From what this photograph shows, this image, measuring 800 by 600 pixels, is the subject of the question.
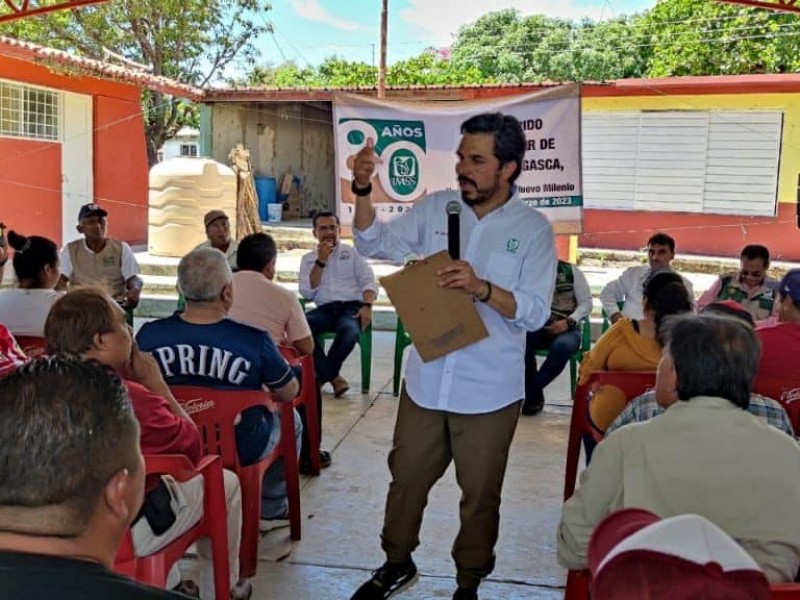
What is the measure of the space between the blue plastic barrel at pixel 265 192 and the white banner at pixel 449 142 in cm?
1041

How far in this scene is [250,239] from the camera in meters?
4.29

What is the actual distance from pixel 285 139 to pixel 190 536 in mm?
16003

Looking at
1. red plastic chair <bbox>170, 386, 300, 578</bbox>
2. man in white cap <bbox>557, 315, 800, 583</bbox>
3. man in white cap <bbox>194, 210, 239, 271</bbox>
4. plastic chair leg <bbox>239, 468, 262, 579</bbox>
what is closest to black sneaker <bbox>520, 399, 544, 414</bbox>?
man in white cap <bbox>194, 210, 239, 271</bbox>

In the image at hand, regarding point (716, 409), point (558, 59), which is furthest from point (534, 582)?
point (558, 59)

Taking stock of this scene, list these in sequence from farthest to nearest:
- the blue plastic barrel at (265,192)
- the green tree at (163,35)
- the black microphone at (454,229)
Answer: the blue plastic barrel at (265,192)
the green tree at (163,35)
the black microphone at (454,229)

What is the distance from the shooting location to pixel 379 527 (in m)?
3.58

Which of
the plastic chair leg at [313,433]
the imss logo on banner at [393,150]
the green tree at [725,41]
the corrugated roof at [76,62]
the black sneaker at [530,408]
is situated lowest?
the black sneaker at [530,408]

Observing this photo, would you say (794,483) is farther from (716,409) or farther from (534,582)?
(534,582)

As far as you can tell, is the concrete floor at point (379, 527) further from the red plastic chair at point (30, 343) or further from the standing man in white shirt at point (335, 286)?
the red plastic chair at point (30, 343)

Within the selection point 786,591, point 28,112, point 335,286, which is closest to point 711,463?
point 786,591

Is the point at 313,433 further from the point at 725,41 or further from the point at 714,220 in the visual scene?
the point at 725,41

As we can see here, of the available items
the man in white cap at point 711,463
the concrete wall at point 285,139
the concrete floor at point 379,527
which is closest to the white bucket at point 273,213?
the concrete wall at point 285,139

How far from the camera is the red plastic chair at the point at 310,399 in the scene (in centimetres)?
389

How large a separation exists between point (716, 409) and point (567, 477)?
6.25 ft
